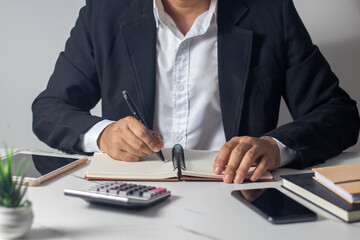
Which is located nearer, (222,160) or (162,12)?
(222,160)

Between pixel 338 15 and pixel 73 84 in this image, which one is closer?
pixel 73 84

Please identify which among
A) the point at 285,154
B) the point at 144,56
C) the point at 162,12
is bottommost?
the point at 285,154

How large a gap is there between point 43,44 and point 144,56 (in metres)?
0.77

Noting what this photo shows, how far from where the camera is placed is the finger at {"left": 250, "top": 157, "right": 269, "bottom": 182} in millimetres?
1110

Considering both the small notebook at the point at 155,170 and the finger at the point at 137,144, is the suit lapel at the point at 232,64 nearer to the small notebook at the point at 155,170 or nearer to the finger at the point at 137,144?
the small notebook at the point at 155,170

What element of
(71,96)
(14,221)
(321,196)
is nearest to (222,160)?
(321,196)

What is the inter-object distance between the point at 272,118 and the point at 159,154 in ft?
2.09

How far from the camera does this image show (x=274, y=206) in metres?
0.90

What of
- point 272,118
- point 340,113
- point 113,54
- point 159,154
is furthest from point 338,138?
point 113,54

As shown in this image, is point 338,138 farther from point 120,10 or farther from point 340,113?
point 120,10

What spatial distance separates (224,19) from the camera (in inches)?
65.1

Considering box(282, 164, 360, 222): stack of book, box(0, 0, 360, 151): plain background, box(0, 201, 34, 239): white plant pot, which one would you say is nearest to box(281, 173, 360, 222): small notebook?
box(282, 164, 360, 222): stack of book

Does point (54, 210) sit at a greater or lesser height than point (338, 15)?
lesser

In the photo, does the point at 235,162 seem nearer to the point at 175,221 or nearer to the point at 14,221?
the point at 175,221
